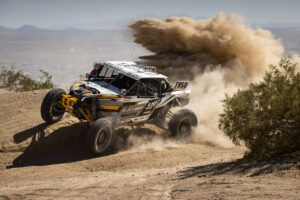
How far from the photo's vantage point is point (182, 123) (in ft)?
31.8

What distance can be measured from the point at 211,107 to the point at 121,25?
742cm

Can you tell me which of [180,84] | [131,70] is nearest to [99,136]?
[131,70]

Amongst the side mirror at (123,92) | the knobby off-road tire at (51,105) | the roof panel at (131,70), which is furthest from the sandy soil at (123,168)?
the roof panel at (131,70)

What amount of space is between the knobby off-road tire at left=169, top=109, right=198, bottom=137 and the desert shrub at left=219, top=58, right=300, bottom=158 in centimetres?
287

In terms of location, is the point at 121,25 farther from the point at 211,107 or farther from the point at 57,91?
the point at 57,91

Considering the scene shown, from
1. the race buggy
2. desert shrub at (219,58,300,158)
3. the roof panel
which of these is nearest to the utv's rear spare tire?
the race buggy

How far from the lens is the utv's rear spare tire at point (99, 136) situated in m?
7.56

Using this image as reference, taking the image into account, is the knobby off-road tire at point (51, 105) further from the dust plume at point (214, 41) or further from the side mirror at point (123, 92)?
the dust plume at point (214, 41)

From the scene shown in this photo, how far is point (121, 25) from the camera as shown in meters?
16.8

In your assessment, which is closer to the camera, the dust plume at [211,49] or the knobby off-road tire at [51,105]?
the knobby off-road tire at [51,105]

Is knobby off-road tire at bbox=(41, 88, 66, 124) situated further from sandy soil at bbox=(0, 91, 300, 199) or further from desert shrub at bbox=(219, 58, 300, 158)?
desert shrub at bbox=(219, 58, 300, 158)

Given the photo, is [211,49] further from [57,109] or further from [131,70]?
[57,109]

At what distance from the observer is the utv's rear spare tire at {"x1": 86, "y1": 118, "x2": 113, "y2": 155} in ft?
24.8

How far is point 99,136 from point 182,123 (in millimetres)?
3027
